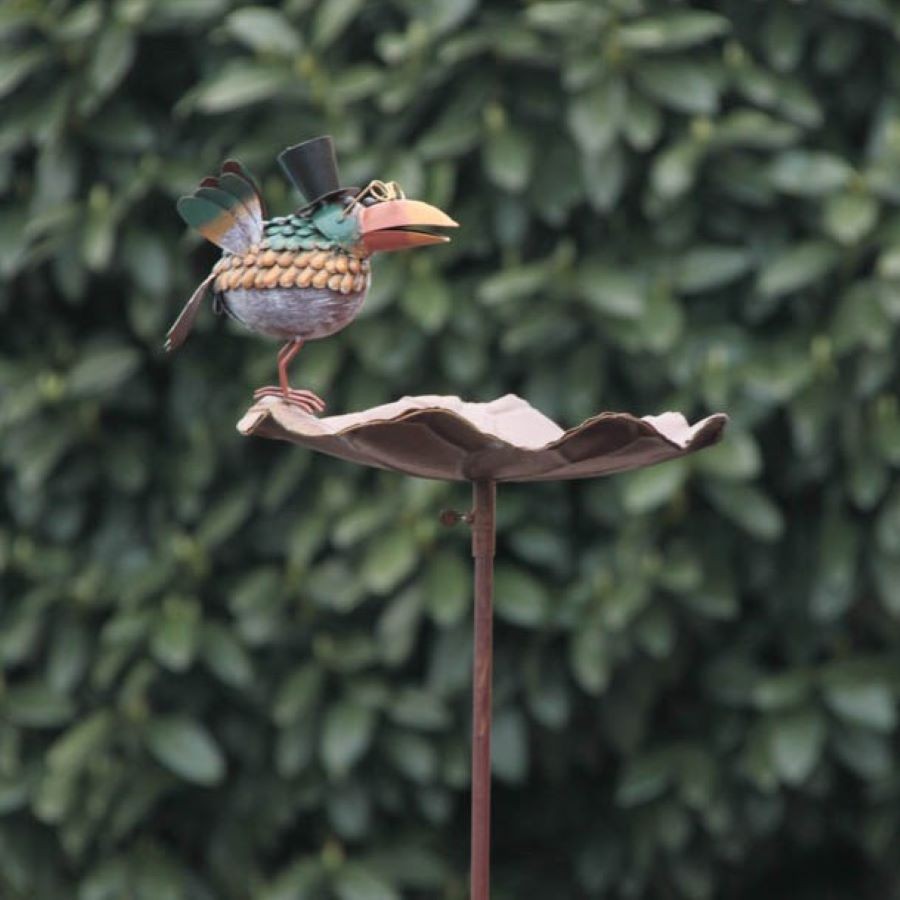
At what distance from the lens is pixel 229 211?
1.31 meters

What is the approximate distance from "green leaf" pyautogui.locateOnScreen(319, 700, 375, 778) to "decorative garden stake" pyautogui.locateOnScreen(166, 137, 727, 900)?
1.11 m

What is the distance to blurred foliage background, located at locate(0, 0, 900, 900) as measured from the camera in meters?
2.41

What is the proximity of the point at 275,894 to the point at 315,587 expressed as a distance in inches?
16.9

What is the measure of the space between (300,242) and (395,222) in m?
0.07

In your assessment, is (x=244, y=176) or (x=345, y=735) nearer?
(x=244, y=176)

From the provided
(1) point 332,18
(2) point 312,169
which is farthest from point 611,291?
(2) point 312,169

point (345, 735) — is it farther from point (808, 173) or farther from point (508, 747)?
point (808, 173)

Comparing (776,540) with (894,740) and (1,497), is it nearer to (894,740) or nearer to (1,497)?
(894,740)

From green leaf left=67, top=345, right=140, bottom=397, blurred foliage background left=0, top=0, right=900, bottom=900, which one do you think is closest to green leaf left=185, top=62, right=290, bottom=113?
blurred foliage background left=0, top=0, right=900, bottom=900

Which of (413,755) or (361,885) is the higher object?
(413,755)

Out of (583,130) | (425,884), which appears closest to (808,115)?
(583,130)

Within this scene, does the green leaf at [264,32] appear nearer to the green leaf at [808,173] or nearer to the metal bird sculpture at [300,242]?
the green leaf at [808,173]

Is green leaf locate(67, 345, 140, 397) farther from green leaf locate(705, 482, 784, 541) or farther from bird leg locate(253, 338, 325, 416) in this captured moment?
bird leg locate(253, 338, 325, 416)

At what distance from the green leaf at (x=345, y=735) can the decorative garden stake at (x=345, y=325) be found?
1.11 meters
